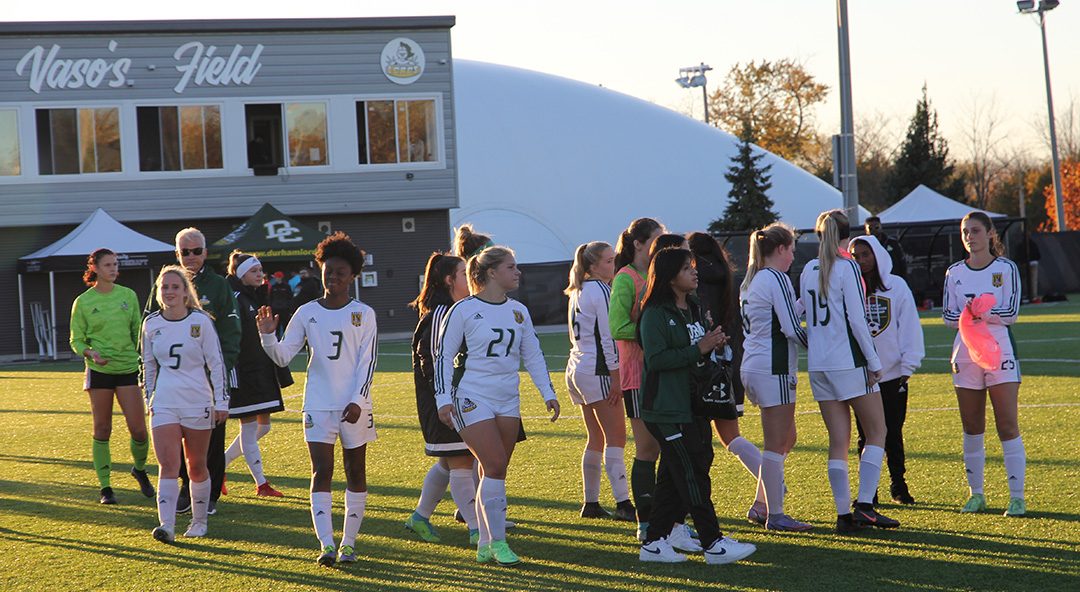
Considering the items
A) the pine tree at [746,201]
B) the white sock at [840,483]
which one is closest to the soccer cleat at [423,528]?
the white sock at [840,483]

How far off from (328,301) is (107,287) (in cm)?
344

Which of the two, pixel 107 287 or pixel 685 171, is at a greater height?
pixel 685 171

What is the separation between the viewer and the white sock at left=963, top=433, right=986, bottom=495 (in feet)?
25.5

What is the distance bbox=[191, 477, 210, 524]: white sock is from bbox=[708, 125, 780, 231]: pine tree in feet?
121

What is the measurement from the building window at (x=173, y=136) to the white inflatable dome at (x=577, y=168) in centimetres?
1135

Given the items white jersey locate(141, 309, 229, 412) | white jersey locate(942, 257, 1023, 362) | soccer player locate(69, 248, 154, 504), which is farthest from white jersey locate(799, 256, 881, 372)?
soccer player locate(69, 248, 154, 504)

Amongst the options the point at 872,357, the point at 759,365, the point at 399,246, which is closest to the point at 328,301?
the point at 759,365

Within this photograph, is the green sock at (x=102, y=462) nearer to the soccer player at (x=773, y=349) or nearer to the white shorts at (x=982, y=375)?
the soccer player at (x=773, y=349)

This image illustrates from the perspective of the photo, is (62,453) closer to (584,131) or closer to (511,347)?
(511,347)

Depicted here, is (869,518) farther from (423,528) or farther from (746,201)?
(746,201)

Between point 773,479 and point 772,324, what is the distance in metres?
1.00

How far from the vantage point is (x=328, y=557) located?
7.00m

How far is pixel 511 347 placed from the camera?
676cm

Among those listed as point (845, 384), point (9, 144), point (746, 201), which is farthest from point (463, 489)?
point (746, 201)
